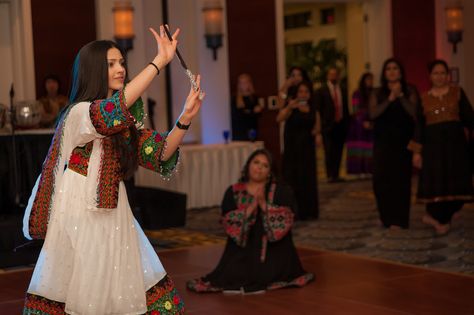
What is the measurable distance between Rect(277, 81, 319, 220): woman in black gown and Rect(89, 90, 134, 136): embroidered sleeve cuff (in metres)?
6.03

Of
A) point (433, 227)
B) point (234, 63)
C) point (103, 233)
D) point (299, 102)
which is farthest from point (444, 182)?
point (103, 233)

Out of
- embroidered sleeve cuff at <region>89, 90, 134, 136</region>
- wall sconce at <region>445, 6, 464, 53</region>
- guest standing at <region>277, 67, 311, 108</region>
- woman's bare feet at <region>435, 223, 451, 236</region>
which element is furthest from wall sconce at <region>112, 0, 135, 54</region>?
embroidered sleeve cuff at <region>89, 90, 134, 136</region>

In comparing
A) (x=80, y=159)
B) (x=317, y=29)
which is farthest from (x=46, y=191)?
(x=317, y=29)

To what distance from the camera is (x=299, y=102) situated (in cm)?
945

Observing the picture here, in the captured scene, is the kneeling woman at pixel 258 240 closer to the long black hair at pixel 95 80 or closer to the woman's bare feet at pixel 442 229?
the woman's bare feet at pixel 442 229

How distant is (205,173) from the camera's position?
35.4 feet

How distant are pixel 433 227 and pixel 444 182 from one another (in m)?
0.53

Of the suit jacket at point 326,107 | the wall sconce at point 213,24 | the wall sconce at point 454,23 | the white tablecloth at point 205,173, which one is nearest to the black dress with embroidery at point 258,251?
the white tablecloth at point 205,173

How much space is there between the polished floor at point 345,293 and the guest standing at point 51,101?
2603 millimetres

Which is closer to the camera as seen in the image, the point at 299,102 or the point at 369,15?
the point at 299,102

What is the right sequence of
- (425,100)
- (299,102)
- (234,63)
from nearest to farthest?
(425,100) → (299,102) → (234,63)

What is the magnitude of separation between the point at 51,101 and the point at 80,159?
6.40 m

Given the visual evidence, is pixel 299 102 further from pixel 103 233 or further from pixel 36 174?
pixel 103 233

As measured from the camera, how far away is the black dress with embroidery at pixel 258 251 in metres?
6.25
